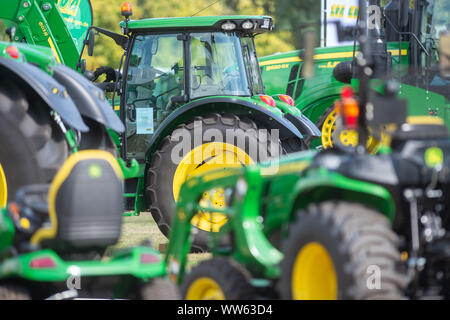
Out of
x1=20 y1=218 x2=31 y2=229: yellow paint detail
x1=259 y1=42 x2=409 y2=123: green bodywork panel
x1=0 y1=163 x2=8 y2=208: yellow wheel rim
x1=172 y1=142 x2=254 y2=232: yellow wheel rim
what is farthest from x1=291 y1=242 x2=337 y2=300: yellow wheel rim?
x1=259 y1=42 x2=409 y2=123: green bodywork panel

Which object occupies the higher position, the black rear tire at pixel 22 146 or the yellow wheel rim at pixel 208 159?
the black rear tire at pixel 22 146

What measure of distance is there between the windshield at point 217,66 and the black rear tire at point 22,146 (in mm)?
3613

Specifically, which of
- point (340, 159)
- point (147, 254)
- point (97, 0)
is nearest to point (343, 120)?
point (340, 159)

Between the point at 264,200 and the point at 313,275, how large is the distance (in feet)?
2.84

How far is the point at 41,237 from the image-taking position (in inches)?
165

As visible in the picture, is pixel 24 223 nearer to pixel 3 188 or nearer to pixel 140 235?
pixel 3 188

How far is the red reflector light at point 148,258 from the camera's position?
422cm

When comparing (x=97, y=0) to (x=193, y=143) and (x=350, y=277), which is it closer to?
(x=193, y=143)

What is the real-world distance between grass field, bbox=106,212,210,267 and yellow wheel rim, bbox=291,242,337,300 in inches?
134

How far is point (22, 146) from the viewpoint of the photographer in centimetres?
516

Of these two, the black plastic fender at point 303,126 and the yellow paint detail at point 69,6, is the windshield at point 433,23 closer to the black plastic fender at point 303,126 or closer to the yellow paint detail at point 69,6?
the black plastic fender at point 303,126

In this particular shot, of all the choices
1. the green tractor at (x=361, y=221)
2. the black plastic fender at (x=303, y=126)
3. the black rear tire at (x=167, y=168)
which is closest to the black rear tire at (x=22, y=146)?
the green tractor at (x=361, y=221)

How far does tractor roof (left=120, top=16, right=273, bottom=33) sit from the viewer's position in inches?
346

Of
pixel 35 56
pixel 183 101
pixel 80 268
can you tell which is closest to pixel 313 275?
pixel 80 268
